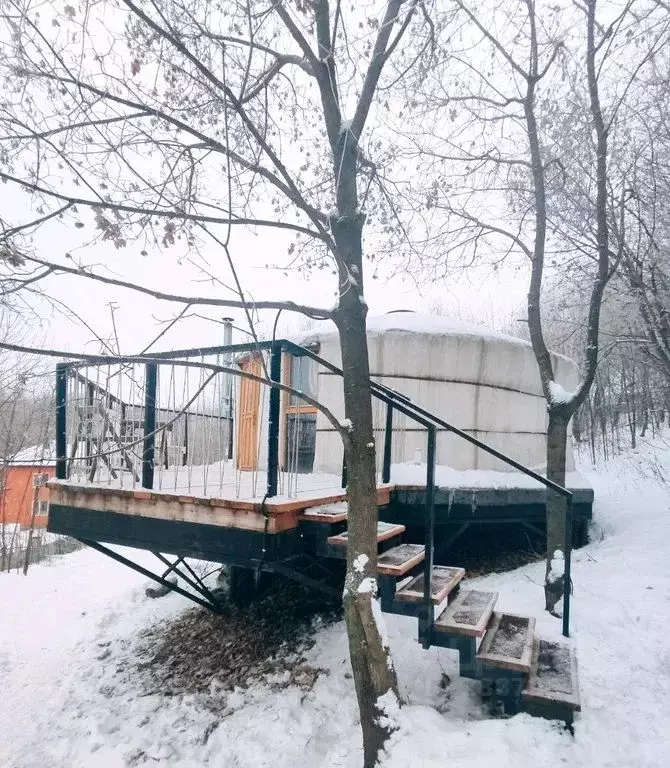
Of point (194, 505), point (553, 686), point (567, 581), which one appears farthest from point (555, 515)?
point (194, 505)

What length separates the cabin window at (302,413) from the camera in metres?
5.38

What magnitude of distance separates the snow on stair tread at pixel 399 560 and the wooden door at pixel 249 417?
3.01 m

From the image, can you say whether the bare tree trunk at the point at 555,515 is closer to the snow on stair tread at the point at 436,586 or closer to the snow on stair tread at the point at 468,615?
the snow on stair tread at the point at 468,615

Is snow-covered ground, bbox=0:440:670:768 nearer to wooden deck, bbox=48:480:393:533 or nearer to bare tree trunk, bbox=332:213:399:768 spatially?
bare tree trunk, bbox=332:213:399:768

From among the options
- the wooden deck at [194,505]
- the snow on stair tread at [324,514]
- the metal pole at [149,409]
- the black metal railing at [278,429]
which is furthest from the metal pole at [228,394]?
the snow on stair tread at [324,514]

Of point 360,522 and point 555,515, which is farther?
point 555,515

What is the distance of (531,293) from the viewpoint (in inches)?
155

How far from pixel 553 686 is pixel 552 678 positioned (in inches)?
3.8

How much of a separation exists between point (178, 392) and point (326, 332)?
7.62 ft

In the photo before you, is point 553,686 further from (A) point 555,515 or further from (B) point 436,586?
(A) point 555,515

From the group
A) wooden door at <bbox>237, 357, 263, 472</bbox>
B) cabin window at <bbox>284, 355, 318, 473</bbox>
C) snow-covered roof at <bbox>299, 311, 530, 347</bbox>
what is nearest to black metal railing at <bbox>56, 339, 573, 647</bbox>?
snow-covered roof at <bbox>299, 311, 530, 347</bbox>

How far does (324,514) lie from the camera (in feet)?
8.89

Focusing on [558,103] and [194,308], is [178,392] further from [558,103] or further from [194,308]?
[558,103]

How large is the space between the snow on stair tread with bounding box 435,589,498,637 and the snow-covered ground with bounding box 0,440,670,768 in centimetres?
39
